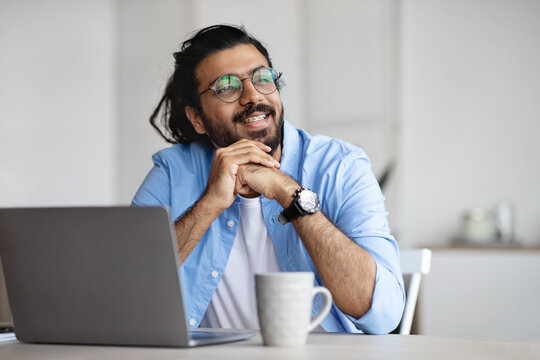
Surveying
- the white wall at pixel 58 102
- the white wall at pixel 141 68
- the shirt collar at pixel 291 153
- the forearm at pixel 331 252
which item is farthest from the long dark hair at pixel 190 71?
the white wall at pixel 58 102

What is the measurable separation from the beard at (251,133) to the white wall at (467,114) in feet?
6.74

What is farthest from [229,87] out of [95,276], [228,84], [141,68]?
[141,68]

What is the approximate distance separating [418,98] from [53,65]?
2743 millimetres

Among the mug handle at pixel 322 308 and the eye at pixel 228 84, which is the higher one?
the eye at pixel 228 84

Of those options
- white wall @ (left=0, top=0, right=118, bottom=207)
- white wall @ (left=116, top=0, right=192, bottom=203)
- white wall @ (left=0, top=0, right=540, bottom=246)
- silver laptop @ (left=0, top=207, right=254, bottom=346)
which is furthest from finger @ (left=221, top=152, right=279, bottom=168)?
white wall @ (left=0, top=0, right=118, bottom=207)

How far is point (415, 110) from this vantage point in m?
4.20

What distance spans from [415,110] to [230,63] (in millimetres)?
2466

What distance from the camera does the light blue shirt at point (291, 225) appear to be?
4.72ft

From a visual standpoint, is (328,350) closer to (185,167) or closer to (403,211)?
(185,167)

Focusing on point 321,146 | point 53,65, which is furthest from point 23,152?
point 321,146

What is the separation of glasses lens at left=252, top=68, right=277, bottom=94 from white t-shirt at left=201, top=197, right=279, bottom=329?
322mm

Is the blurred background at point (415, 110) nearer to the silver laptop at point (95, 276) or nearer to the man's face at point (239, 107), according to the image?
the man's face at point (239, 107)

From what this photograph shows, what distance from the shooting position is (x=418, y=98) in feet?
13.8

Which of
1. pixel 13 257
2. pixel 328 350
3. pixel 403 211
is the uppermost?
pixel 13 257
